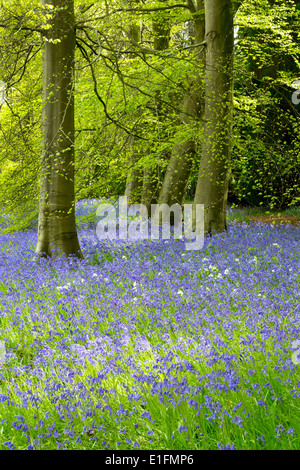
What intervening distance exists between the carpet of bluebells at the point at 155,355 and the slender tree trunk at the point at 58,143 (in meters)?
1.14

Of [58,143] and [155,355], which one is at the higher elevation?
[58,143]

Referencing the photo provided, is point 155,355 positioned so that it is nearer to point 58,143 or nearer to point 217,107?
point 58,143

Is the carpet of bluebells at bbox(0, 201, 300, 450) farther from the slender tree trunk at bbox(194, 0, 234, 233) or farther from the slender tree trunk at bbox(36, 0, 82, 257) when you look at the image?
the slender tree trunk at bbox(194, 0, 234, 233)

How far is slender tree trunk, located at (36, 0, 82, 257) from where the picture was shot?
7.72 metres

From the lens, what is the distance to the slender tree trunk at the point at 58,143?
7719mm

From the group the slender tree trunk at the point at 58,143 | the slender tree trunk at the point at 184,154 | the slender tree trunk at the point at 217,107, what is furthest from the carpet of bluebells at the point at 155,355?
the slender tree trunk at the point at 184,154

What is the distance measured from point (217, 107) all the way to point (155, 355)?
6.84 meters

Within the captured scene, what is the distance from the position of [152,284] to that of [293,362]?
2.90 meters

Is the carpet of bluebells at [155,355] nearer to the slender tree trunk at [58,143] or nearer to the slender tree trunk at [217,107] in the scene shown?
the slender tree trunk at [58,143]

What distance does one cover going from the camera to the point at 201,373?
Answer: 10.1 ft

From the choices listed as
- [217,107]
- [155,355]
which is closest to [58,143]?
[217,107]

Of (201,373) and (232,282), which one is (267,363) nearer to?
(201,373)

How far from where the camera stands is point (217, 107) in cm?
927

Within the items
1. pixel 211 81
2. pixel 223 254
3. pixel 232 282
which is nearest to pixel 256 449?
pixel 232 282
